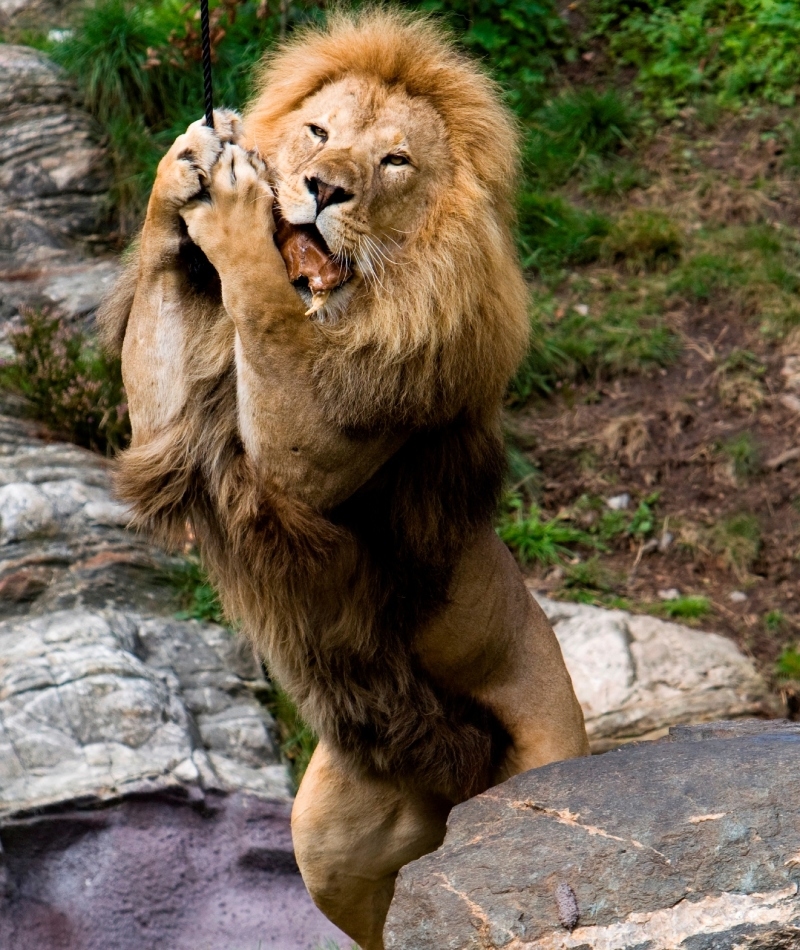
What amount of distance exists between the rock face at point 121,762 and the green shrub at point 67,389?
20.9 inches

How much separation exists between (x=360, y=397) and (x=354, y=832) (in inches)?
65.2

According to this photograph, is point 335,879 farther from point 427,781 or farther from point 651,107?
point 651,107

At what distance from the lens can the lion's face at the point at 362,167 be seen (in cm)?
289

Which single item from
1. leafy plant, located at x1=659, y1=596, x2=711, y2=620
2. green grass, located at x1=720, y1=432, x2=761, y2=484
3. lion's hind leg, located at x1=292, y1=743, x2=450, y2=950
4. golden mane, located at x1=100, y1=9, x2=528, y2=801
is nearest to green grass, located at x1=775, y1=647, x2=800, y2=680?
leafy plant, located at x1=659, y1=596, x2=711, y2=620

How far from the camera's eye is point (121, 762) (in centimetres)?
512

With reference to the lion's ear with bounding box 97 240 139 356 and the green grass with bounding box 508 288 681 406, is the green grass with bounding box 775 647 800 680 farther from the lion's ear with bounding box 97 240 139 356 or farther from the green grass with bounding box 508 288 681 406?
the lion's ear with bounding box 97 240 139 356

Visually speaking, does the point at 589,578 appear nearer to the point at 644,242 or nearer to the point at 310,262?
the point at 644,242

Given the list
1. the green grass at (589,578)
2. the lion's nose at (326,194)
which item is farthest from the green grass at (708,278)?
the lion's nose at (326,194)

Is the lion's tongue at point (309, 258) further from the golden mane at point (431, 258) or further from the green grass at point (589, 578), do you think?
the green grass at point (589, 578)

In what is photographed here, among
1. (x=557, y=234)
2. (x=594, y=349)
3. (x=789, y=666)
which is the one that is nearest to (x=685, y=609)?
(x=789, y=666)

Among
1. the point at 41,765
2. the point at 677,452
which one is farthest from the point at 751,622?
the point at 41,765

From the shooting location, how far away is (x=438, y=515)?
3.36m

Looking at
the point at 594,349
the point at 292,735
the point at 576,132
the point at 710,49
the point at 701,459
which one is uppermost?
the point at 710,49

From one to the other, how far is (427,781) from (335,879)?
56 centimetres
